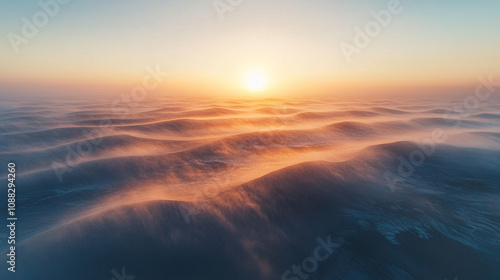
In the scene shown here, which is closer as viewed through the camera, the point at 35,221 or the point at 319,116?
the point at 35,221

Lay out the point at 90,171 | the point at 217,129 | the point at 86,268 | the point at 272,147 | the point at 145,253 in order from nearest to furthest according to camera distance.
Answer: the point at 86,268 < the point at 145,253 < the point at 90,171 < the point at 272,147 < the point at 217,129

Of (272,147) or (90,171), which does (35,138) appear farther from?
→ (272,147)

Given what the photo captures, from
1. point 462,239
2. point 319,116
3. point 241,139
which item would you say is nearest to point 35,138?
point 241,139

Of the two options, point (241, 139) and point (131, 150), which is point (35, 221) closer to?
point (131, 150)

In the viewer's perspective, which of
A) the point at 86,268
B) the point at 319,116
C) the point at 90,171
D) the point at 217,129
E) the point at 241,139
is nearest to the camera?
the point at 86,268

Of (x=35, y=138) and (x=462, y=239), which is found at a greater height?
(x=35, y=138)

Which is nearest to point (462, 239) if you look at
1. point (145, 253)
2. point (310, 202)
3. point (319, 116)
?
point (310, 202)
